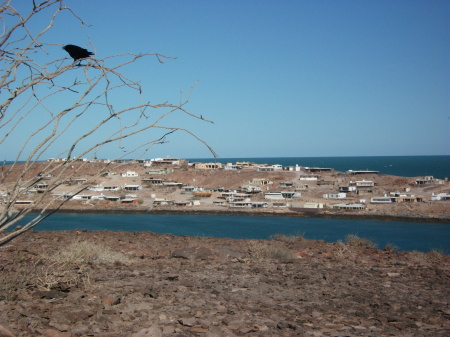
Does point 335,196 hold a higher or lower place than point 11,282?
lower

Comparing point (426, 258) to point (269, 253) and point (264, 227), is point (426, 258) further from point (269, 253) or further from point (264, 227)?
point (264, 227)

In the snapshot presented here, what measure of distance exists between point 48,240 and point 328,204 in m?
49.3

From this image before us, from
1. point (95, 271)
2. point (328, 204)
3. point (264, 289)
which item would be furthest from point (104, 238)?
point (328, 204)

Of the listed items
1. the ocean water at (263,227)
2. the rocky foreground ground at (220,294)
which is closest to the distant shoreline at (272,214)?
the ocean water at (263,227)

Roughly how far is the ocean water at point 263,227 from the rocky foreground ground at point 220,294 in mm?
24719

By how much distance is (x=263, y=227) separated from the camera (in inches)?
1683

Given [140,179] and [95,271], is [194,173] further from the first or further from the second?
[95,271]

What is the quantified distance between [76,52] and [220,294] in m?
3.88

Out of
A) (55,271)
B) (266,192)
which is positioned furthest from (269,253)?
(266,192)

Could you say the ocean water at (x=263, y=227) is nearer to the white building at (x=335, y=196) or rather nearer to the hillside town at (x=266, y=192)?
the hillside town at (x=266, y=192)

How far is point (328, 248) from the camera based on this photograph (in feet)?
38.0

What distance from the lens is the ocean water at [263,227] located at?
36.0 meters

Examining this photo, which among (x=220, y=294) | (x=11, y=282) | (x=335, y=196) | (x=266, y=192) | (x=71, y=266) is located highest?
(x=11, y=282)

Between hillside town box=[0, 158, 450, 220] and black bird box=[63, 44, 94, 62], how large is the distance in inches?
1712
